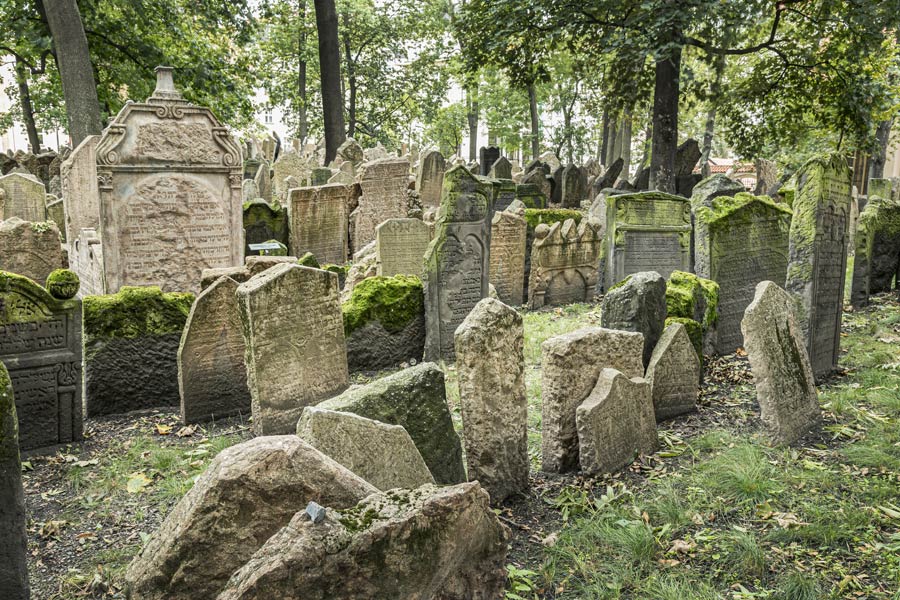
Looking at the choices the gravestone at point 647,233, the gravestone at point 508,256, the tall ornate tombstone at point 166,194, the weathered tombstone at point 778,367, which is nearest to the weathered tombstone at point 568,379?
the weathered tombstone at point 778,367

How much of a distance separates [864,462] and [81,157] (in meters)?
11.2

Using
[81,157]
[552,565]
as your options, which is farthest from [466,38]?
[552,565]

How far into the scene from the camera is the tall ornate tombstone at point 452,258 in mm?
7355

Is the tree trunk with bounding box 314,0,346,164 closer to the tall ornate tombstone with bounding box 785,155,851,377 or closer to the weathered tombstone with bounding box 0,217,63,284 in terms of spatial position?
the weathered tombstone with bounding box 0,217,63,284

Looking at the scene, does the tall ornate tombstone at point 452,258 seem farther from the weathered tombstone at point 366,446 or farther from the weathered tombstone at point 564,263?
the weathered tombstone at point 366,446

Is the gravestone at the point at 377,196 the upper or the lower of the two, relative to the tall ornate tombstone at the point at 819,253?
upper

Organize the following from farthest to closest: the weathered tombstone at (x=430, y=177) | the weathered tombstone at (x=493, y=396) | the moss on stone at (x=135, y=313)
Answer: the weathered tombstone at (x=430, y=177), the moss on stone at (x=135, y=313), the weathered tombstone at (x=493, y=396)

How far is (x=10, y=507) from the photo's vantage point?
116 inches

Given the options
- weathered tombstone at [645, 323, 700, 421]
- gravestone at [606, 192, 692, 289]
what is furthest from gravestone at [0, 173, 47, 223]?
weathered tombstone at [645, 323, 700, 421]

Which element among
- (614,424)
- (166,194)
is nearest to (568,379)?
(614,424)

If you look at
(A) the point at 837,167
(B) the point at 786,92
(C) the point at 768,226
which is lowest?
(C) the point at 768,226

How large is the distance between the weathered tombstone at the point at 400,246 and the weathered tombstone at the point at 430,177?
26.3 feet

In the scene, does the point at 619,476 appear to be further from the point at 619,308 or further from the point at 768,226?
the point at 768,226

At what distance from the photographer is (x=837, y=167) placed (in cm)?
609
